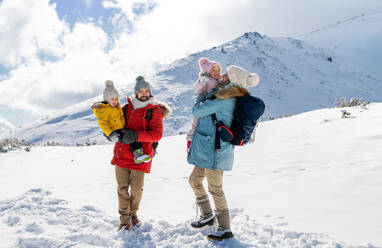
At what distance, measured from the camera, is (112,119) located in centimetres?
335

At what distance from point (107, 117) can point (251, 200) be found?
224cm

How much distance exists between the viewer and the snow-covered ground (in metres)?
2.88

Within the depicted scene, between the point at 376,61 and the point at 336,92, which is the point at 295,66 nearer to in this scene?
the point at 336,92

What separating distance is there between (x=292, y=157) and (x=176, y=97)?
30.9 meters

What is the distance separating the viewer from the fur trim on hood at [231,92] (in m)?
2.76

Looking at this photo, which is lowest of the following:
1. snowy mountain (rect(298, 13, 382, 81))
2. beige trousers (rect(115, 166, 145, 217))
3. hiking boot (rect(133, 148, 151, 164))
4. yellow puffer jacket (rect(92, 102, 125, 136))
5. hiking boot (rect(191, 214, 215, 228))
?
hiking boot (rect(191, 214, 215, 228))

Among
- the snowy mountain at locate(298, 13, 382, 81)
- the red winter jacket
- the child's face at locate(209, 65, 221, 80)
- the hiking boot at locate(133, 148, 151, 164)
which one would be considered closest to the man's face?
the red winter jacket

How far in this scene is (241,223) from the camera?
3.25 metres

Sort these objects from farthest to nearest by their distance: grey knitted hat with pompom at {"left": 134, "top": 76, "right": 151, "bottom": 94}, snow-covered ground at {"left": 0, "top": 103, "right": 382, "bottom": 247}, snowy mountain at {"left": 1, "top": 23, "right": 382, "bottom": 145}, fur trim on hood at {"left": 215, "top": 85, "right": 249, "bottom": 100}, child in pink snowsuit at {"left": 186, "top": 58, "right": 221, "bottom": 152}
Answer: snowy mountain at {"left": 1, "top": 23, "right": 382, "bottom": 145} → grey knitted hat with pompom at {"left": 134, "top": 76, "right": 151, "bottom": 94} → child in pink snowsuit at {"left": 186, "top": 58, "right": 221, "bottom": 152} → snow-covered ground at {"left": 0, "top": 103, "right": 382, "bottom": 247} → fur trim on hood at {"left": 215, "top": 85, "right": 249, "bottom": 100}

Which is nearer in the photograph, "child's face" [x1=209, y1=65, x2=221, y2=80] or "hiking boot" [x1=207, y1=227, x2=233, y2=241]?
"hiking boot" [x1=207, y1=227, x2=233, y2=241]

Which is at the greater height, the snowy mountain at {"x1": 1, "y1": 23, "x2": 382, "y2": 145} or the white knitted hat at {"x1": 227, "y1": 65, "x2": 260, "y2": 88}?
the snowy mountain at {"x1": 1, "y1": 23, "x2": 382, "y2": 145}

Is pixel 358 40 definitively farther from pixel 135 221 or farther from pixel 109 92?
pixel 135 221

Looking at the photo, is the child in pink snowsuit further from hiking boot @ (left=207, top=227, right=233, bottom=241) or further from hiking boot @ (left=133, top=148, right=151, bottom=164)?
hiking boot @ (left=207, top=227, right=233, bottom=241)

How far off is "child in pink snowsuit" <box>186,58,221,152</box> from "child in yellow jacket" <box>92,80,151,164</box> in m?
0.65
